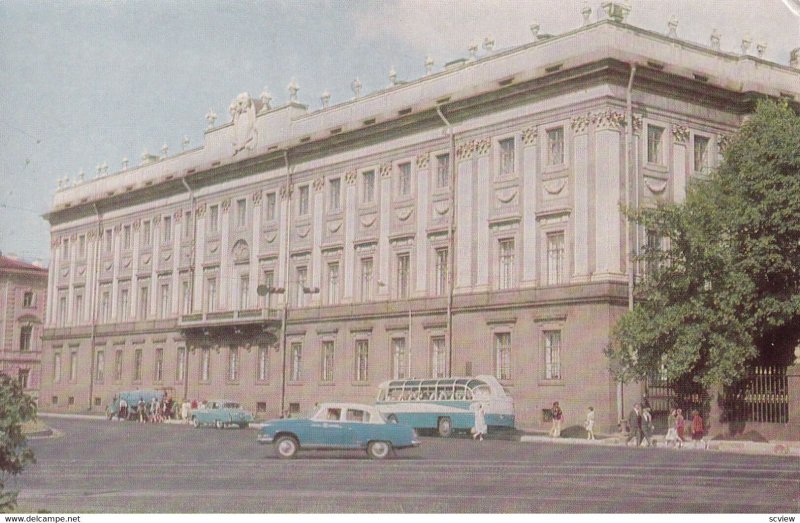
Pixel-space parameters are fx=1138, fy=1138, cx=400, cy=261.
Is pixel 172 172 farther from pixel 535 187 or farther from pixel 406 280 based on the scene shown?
pixel 535 187

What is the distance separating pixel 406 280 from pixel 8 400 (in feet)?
79.8

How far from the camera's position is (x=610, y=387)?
30484 mm

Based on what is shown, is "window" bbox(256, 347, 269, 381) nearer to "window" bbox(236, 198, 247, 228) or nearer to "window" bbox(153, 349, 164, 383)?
"window" bbox(153, 349, 164, 383)

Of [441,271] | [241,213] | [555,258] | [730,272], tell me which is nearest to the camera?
[730,272]

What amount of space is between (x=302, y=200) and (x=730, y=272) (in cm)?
1657

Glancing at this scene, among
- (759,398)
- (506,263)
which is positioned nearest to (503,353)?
(506,263)

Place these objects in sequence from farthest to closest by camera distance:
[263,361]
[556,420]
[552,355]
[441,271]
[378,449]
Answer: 1. [263,361]
2. [441,271]
3. [552,355]
4. [556,420]
5. [378,449]

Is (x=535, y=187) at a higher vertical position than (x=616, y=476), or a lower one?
higher

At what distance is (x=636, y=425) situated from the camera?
28.9m

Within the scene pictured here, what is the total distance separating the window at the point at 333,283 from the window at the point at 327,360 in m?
1.52

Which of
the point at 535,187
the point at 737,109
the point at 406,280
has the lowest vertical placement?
the point at 406,280

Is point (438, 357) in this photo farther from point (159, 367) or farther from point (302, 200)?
point (159, 367)

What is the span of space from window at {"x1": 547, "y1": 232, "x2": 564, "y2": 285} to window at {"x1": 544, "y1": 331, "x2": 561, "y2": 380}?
61.4 inches

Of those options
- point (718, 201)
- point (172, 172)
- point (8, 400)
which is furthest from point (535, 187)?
point (8, 400)
